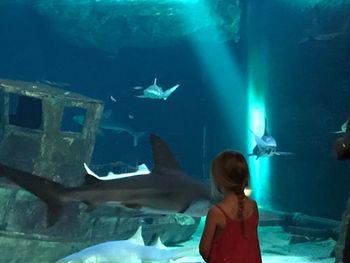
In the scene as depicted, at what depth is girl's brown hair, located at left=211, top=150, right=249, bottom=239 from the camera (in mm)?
2605

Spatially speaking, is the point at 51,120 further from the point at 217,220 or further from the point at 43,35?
the point at 43,35

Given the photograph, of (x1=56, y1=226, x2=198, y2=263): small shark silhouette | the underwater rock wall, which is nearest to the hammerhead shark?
(x1=56, y1=226, x2=198, y2=263): small shark silhouette

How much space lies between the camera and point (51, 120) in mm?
7977

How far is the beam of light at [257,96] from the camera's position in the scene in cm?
1841

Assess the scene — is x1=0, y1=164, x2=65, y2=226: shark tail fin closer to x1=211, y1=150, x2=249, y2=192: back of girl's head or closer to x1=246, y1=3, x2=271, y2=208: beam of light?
x1=211, y1=150, x2=249, y2=192: back of girl's head

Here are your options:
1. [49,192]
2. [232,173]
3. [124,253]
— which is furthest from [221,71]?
[232,173]

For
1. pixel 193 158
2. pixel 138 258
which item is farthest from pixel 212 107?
pixel 138 258

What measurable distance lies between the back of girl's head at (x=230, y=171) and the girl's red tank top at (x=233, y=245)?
156mm

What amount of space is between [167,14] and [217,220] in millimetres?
23787

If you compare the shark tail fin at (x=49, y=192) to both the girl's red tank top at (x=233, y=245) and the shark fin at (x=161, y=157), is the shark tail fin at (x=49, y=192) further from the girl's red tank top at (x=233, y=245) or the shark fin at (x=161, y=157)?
the girl's red tank top at (x=233, y=245)

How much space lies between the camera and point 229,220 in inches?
103

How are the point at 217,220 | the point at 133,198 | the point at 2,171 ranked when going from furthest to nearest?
the point at 133,198, the point at 2,171, the point at 217,220

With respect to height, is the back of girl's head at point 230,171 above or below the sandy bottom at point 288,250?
above

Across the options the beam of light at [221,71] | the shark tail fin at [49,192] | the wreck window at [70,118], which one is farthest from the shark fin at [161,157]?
the wreck window at [70,118]
